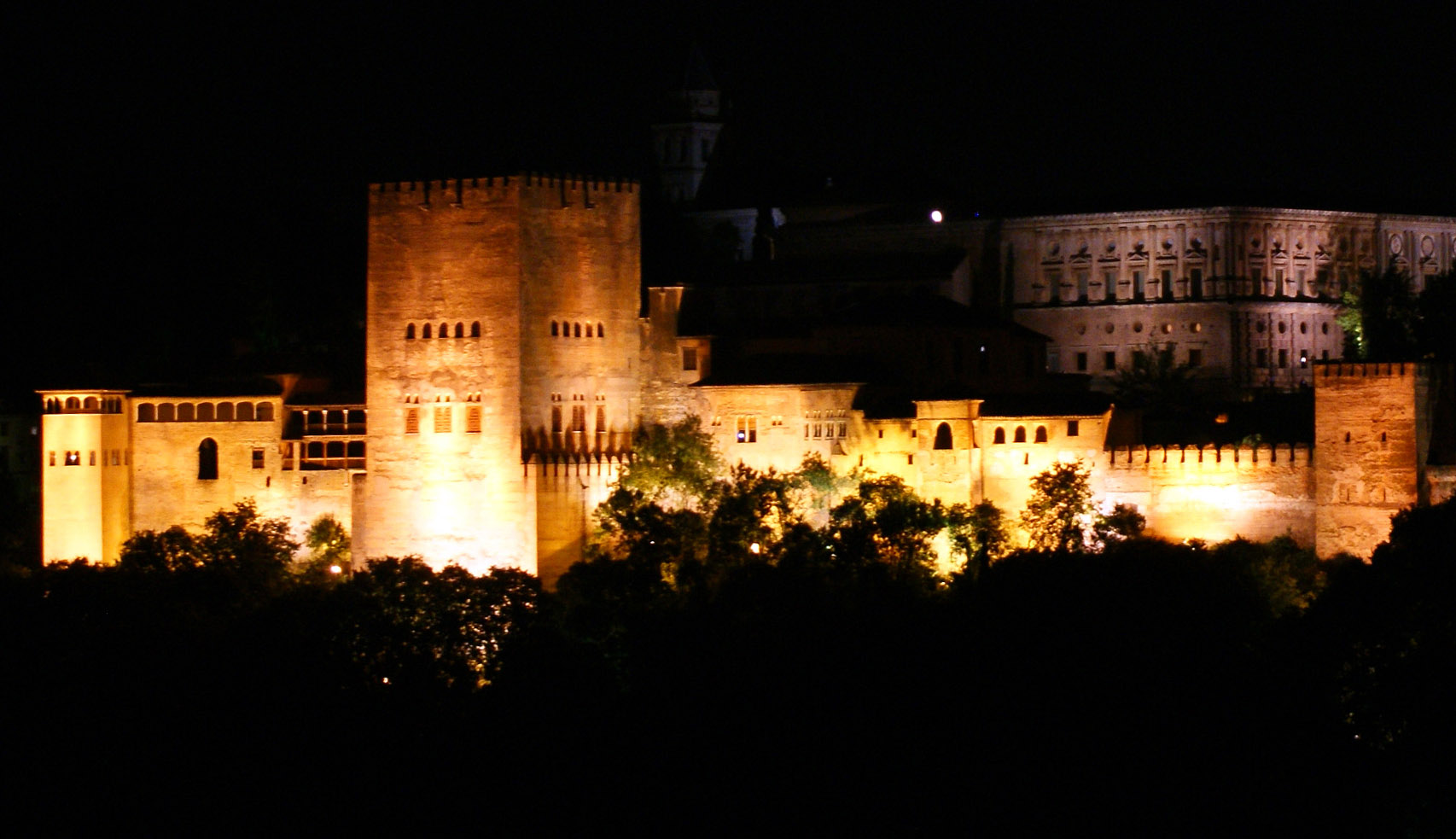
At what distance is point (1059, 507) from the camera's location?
72.4 meters

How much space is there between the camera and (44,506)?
79.8 m

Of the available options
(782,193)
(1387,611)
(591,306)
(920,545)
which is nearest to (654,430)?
(591,306)

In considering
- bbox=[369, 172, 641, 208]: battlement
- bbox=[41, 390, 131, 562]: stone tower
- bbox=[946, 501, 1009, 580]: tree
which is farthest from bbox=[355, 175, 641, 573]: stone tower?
bbox=[946, 501, 1009, 580]: tree

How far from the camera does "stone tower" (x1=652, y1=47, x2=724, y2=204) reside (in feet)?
411

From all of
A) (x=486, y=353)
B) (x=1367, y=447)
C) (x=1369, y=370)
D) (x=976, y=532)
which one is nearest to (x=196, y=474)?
(x=486, y=353)

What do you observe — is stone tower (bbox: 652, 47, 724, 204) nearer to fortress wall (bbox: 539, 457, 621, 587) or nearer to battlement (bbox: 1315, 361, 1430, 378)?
fortress wall (bbox: 539, 457, 621, 587)

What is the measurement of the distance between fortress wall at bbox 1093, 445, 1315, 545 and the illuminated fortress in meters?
0.04

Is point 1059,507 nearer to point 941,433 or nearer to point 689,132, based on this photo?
point 941,433

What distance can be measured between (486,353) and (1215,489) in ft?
57.2

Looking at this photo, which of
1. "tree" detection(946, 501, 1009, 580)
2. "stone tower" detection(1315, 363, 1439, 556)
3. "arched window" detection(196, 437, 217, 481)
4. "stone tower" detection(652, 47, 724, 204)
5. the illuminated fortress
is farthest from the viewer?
"stone tower" detection(652, 47, 724, 204)

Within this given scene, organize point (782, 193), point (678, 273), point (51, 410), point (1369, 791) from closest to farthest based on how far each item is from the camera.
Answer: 1. point (1369, 791)
2. point (51, 410)
3. point (678, 273)
4. point (782, 193)

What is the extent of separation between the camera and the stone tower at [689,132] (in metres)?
125

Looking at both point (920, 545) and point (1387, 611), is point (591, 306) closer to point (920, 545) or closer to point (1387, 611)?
point (920, 545)

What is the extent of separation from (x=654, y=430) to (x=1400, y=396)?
1799cm
